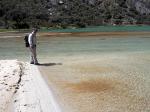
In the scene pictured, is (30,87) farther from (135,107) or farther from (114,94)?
(135,107)

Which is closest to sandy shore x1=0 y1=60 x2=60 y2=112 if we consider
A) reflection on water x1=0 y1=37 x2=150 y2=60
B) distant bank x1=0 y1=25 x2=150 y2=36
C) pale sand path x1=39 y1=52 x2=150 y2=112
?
pale sand path x1=39 y1=52 x2=150 y2=112

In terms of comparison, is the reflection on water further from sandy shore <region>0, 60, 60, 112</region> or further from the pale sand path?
sandy shore <region>0, 60, 60, 112</region>

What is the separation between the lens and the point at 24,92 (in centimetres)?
1404

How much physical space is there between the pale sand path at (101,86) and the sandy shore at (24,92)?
1.33 ft

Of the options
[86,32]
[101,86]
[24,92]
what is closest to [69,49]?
[101,86]

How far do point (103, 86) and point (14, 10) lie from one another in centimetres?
14811

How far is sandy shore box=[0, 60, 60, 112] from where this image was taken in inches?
465

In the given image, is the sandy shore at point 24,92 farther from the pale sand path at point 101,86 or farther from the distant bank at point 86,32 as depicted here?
the distant bank at point 86,32

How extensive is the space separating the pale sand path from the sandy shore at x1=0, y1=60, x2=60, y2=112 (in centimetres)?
41

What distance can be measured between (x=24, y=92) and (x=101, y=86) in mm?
3106

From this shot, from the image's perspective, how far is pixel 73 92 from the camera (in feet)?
47.2

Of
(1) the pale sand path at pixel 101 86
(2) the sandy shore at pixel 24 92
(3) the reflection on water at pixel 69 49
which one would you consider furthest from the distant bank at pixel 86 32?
(2) the sandy shore at pixel 24 92

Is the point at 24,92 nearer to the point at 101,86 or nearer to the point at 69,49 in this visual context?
the point at 101,86

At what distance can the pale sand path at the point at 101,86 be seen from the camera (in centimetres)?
1218
